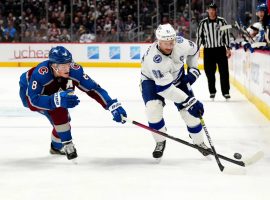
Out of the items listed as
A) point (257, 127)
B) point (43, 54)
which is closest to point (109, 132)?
point (257, 127)

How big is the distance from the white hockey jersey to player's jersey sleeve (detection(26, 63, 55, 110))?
0.65 m

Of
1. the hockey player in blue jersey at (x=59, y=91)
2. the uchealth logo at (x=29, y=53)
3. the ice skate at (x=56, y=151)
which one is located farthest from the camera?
the uchealth logo at (x=29, y=53)

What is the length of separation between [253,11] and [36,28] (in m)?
8.39

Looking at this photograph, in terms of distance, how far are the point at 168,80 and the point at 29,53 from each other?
12421 millimetres

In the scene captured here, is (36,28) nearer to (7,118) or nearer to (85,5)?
(85,5)

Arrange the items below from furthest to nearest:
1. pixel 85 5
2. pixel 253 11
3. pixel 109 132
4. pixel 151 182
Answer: pixel 85 5, pixel 253 11, pixel 109 132, pixel 151 182

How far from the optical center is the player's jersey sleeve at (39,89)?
3824 mm

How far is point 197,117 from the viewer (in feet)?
13.6

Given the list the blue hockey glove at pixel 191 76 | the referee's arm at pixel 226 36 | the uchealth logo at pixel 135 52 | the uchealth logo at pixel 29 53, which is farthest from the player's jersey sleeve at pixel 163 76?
the uchealth logo at pixel 29 53

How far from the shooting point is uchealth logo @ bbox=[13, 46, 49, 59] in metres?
16.0

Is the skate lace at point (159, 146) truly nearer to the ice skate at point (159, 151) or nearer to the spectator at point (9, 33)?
the ice skate at point (159, 151)

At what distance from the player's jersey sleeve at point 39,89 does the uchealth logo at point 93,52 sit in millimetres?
11914

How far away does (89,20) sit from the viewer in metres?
16.8

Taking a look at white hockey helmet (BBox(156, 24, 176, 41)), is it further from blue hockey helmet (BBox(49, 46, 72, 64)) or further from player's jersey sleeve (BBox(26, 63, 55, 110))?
player's jersey sleeve (BBox(26, 63, 55, 110))
